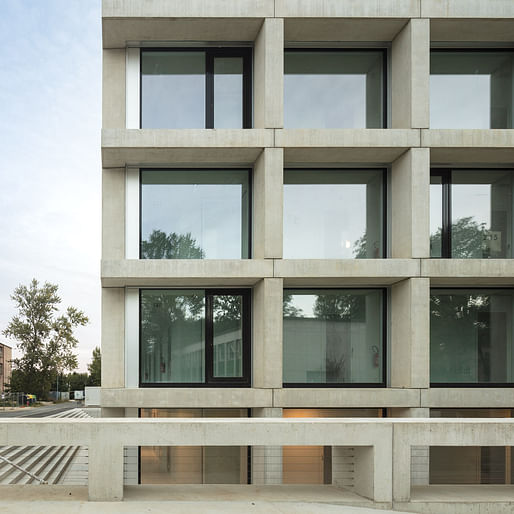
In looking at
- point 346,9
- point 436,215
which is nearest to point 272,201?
point 436,215

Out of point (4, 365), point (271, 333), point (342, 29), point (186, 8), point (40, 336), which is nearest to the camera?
point (271, 333)

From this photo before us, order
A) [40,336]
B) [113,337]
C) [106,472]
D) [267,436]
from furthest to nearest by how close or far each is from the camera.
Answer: [40,336], [113,337], [267,436], [106,472]

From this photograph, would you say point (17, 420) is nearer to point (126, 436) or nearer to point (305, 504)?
point (126, 436)

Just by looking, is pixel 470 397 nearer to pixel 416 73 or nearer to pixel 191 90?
pixel 416 73

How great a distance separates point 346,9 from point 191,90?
407 centimetres

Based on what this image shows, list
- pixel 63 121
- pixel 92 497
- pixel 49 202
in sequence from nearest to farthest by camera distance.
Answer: pixel 92 497 < pixel 63 121 < pixel 49 202

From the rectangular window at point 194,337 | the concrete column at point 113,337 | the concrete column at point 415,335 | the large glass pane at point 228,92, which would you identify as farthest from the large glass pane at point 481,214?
the concrete column at point 113,337

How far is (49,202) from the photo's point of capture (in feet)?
278

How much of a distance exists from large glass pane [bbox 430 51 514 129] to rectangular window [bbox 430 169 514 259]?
125 centimetres

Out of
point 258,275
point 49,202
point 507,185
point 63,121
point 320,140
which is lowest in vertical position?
point 258,275

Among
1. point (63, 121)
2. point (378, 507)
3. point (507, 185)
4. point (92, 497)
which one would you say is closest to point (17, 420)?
point (92, 497)

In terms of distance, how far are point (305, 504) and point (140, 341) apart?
20.6ft

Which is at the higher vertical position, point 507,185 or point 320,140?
point 320,140

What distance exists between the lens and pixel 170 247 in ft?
42.3
